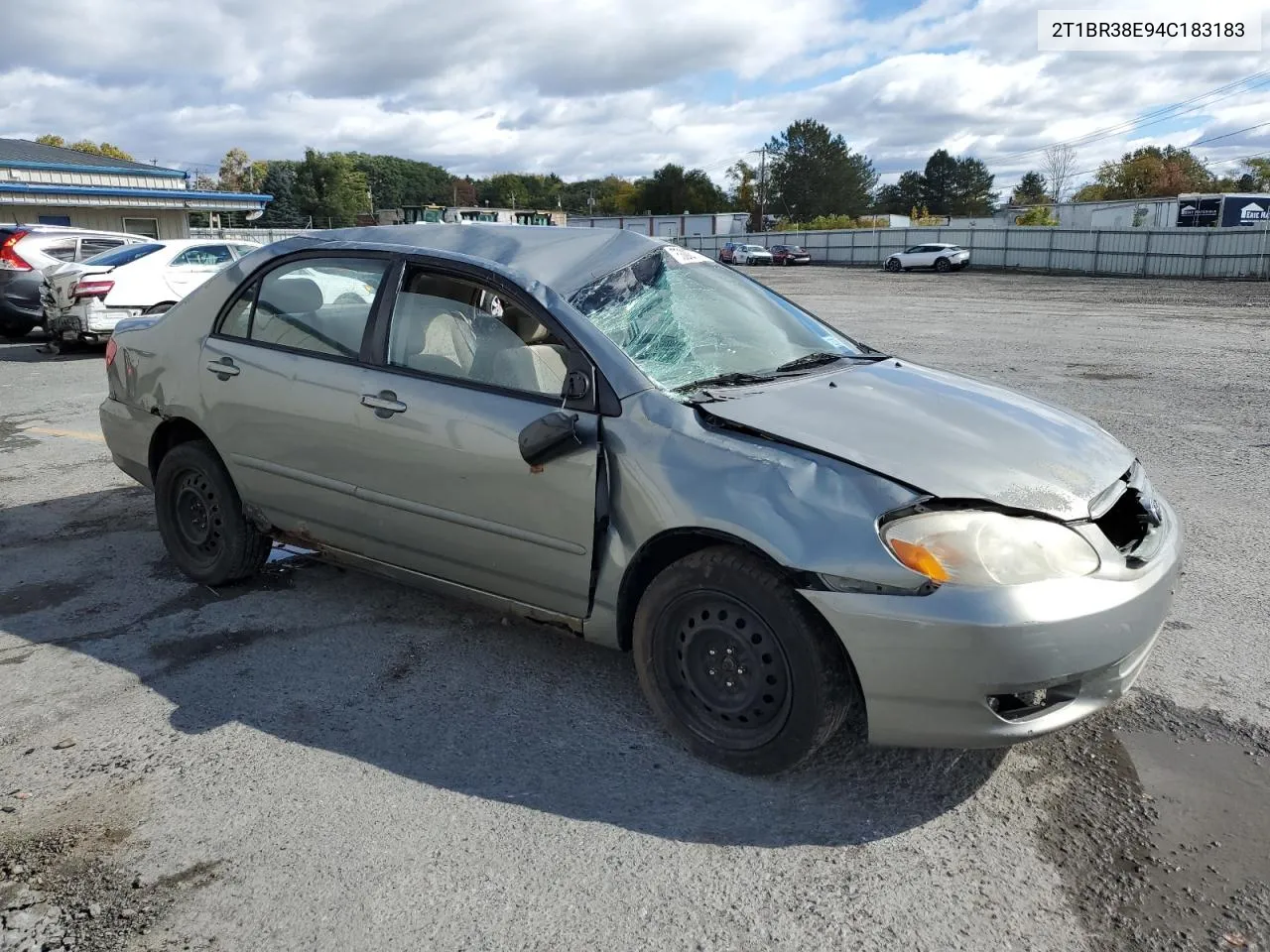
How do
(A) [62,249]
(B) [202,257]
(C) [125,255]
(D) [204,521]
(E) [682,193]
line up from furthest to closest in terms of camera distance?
(E) [682,193] < (A) [62,249] < (B) [202,257] < (C) [125,255] < (D) [204,521]

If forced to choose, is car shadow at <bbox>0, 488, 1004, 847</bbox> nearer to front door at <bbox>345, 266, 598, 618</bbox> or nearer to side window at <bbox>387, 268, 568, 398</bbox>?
front door at <bbox>345, 266, 598, 618</bbox>

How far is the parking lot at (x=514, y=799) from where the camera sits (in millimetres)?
2383

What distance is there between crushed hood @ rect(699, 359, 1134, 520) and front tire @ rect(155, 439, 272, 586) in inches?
98.5

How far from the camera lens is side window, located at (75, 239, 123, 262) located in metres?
15.2

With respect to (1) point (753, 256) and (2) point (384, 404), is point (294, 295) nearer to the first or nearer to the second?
(2) point (384, 404)

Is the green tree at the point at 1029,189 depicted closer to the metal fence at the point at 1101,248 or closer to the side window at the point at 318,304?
the metal fence at the point at 1101,248

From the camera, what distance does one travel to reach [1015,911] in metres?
2.39

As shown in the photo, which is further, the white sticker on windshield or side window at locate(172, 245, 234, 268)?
side window at locate(172, 245, 234, 268)

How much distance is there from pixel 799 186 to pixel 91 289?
3704 inches

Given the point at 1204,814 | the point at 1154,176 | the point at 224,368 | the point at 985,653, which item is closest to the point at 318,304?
the point at 224,368

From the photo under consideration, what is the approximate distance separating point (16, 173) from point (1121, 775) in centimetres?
3628

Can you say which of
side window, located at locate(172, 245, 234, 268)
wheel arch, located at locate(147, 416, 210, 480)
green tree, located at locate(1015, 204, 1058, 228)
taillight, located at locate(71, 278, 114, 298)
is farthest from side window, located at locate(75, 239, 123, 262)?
green tree, located at locate(1015, 204, 1058, 228)

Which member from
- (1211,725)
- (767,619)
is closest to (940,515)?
(767,619)

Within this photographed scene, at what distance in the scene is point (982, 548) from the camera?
2619 millimetres
